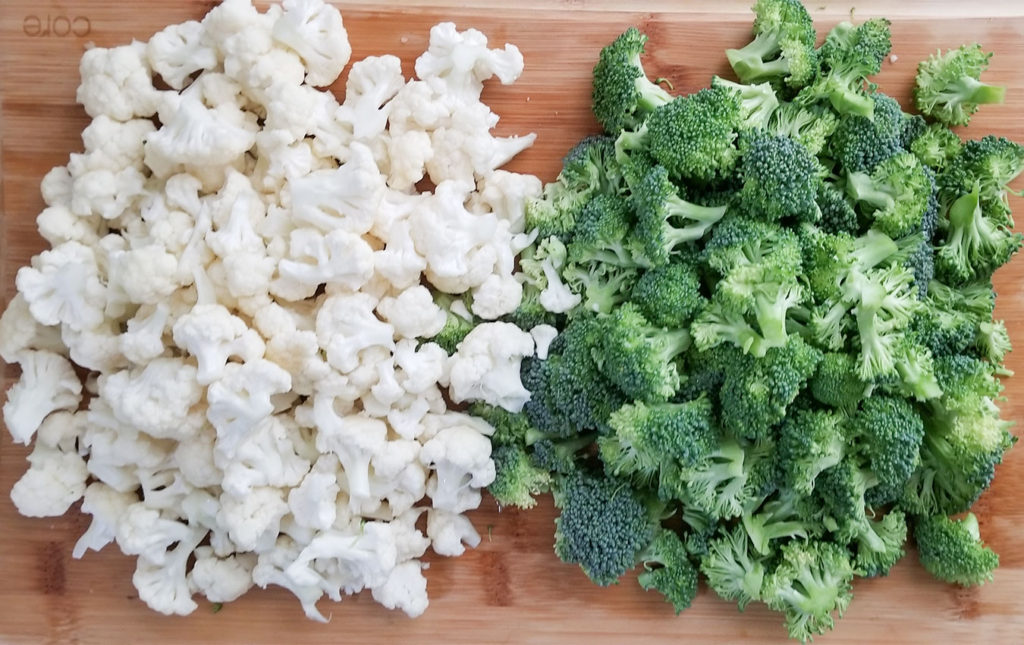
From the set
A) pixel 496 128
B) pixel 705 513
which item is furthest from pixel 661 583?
pixel 496 128

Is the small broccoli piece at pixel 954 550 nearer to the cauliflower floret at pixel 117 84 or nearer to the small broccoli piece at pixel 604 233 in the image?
the small broccoli piece at pixel 604 233

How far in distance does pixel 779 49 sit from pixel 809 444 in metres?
0.86

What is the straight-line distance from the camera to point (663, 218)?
1.61m

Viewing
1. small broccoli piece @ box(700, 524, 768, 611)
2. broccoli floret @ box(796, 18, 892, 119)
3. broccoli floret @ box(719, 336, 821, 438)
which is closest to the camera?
broccoli floret @ box(719, 336, 821, 438)

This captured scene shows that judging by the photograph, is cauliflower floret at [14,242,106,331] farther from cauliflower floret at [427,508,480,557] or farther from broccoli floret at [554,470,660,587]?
broccoli floret at [554,470,660,587]

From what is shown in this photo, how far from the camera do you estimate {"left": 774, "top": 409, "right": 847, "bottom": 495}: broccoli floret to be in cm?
162

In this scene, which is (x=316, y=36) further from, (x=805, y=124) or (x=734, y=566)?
(x=734, y=566)

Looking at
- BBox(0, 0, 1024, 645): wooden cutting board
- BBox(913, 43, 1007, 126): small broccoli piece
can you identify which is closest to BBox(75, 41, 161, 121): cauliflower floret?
BBox(0, 0, 1024, 645): wooden cutting board

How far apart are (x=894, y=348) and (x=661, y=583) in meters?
0.73

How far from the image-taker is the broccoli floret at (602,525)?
1771 mm

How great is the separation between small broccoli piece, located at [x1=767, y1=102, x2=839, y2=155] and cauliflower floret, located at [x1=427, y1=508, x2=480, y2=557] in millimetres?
1114

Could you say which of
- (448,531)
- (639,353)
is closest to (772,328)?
(639,353)

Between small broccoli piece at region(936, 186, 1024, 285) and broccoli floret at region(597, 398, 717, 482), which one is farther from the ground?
small broccoli piece at region(936, 186, 1024, 285)

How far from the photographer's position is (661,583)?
1.84 metres
